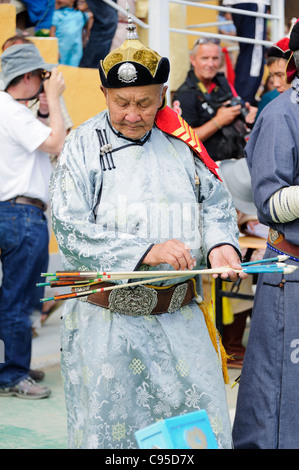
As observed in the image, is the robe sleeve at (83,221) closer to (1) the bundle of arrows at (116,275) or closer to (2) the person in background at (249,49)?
(1) the bundle of arrows at (116,275)

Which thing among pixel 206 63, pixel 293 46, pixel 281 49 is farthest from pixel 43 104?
pixel 293 46

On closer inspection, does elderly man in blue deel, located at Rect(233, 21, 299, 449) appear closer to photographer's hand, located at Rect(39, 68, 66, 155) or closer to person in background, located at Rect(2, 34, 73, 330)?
photographer's hand, located at Rect(39, 68, 66, 155)

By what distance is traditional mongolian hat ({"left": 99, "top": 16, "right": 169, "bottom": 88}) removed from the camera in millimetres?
2883

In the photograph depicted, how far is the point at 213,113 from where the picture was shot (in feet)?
19.3

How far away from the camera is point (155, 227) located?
9.66 ft

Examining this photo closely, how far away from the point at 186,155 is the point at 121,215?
400 millimetres

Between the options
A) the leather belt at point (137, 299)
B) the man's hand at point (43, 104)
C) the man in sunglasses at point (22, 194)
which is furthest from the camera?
the man's hand at point (43, 104)

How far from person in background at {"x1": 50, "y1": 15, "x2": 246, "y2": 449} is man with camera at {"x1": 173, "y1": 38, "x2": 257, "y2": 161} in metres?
2.79

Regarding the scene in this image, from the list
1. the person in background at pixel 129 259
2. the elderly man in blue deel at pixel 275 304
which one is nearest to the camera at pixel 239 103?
the elderly man in blue deel at pixel 275 304

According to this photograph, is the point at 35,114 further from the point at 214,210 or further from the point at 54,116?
the point at 214,210

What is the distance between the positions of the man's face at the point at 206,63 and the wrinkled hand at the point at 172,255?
350 cm

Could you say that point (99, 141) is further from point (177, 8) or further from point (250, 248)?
point (177, 8)

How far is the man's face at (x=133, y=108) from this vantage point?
2910 mm
